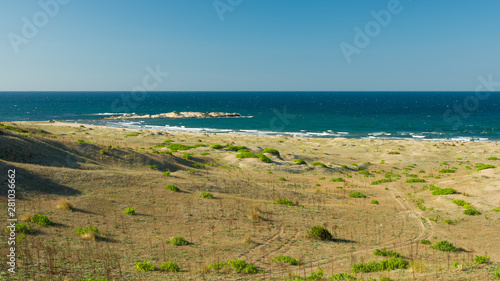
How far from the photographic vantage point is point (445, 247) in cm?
1672

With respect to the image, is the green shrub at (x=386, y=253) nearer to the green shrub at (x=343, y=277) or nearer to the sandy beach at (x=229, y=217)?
the sandy beach at (x=229, y=217)

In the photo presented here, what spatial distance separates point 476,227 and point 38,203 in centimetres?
2930

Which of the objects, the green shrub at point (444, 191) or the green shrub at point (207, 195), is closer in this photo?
the green shrub at point (207, 195)

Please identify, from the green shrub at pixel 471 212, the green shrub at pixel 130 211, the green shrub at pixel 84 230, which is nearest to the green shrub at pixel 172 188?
the green shrub at pixel 130 211

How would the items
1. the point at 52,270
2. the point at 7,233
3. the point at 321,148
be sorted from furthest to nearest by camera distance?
the point at 321,148, the point at 7,233, the point at 52,270

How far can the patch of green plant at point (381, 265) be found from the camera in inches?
535

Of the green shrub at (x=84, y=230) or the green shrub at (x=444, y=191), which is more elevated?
the green shrub at (x=84, y=230)

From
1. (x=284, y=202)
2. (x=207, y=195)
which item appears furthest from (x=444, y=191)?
(x=207, y=195)

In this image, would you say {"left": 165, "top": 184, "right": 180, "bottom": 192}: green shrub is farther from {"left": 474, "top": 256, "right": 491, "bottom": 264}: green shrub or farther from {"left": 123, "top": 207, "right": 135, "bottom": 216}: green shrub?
{"left": 474, "top": 256, "right": 491, "bottom": 264}: green shrub

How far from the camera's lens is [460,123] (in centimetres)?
11500

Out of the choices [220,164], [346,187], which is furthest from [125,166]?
[346,187]

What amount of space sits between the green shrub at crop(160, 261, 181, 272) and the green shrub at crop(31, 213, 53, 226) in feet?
24.2

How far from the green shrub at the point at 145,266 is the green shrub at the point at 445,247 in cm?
1548

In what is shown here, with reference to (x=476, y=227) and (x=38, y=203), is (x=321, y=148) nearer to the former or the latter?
(x=476, y=227)
